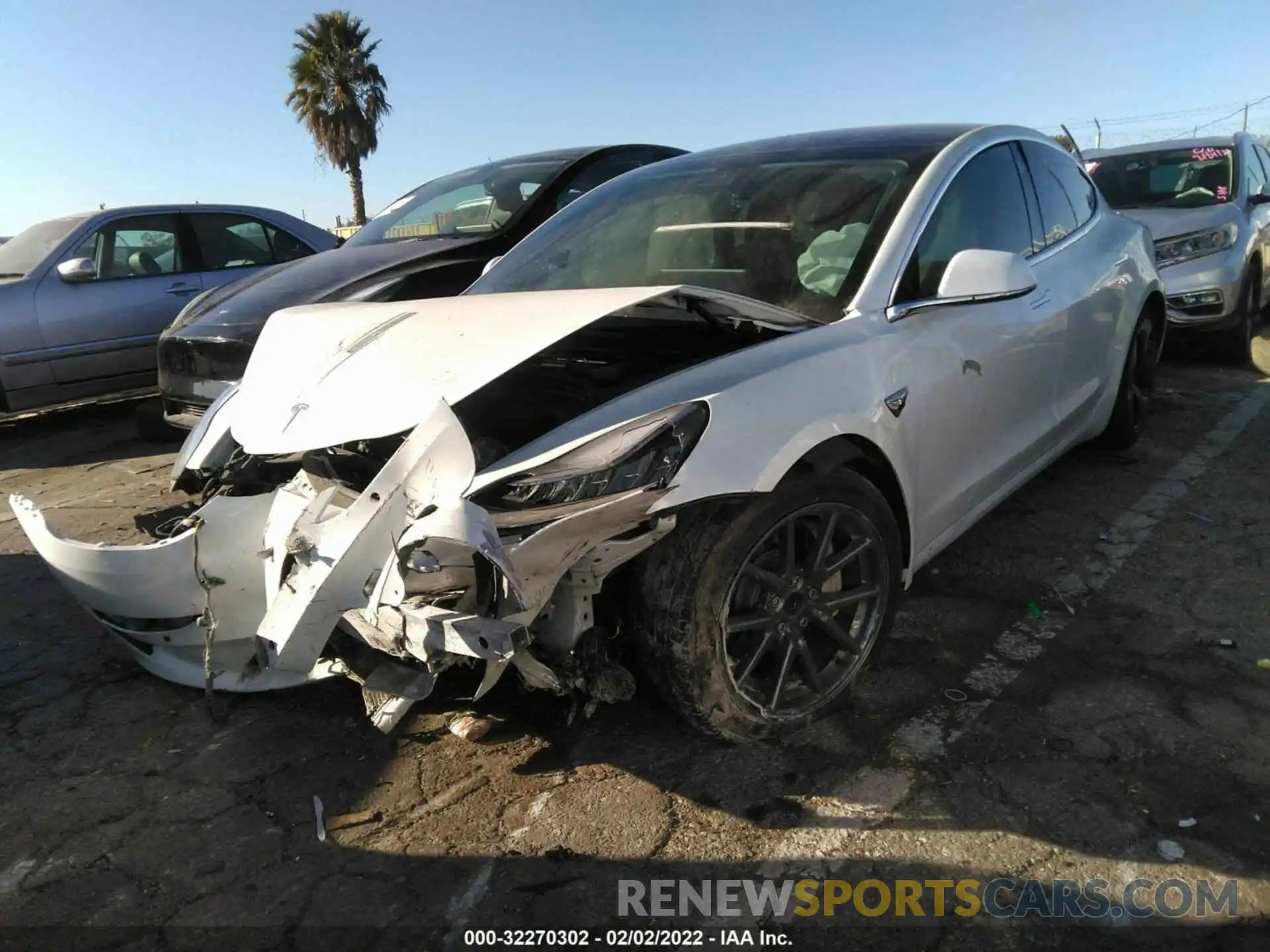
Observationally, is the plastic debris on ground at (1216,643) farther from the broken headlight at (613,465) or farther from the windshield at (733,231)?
Result: the broken headlight at (613,465)

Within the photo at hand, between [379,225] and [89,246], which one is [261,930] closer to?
[379,225]

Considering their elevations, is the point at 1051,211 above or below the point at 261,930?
above

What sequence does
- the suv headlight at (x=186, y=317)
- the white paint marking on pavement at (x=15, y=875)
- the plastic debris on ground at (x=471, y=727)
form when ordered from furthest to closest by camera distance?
1. the suv headlight at (x=186, y=317)
2. the plastic debris on ground at (x=471, y=727)
3. the white paint marking on pavement at (x=15, y=875)

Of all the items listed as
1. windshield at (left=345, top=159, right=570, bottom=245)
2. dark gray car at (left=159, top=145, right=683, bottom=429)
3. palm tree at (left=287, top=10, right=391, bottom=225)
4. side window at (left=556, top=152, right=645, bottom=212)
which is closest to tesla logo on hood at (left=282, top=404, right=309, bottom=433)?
dark gray car at (left=159, top=145, right=683, bottom=429)

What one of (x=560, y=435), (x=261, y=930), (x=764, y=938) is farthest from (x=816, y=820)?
(x=261, y=930)

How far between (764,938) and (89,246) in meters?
6.92

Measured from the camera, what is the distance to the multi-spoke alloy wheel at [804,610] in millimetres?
2387

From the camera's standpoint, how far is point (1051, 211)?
3.88 meters

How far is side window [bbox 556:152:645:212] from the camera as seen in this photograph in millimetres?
5949

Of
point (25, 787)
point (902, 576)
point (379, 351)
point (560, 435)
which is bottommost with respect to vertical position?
point (25, 787)

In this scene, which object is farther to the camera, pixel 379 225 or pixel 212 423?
pixel 379 225

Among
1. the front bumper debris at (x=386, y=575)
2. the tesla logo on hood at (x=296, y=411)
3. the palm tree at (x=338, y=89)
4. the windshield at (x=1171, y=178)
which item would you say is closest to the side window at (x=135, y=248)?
the front bumper debris at (x=386, y=575)

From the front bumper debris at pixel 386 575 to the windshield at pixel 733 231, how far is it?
119 centimetres

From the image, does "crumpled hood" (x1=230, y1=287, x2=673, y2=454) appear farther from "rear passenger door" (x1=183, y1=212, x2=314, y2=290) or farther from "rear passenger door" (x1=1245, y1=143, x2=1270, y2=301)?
"rear passenger door" (x1=1245, y1=143, x2=1270, y2=301)
